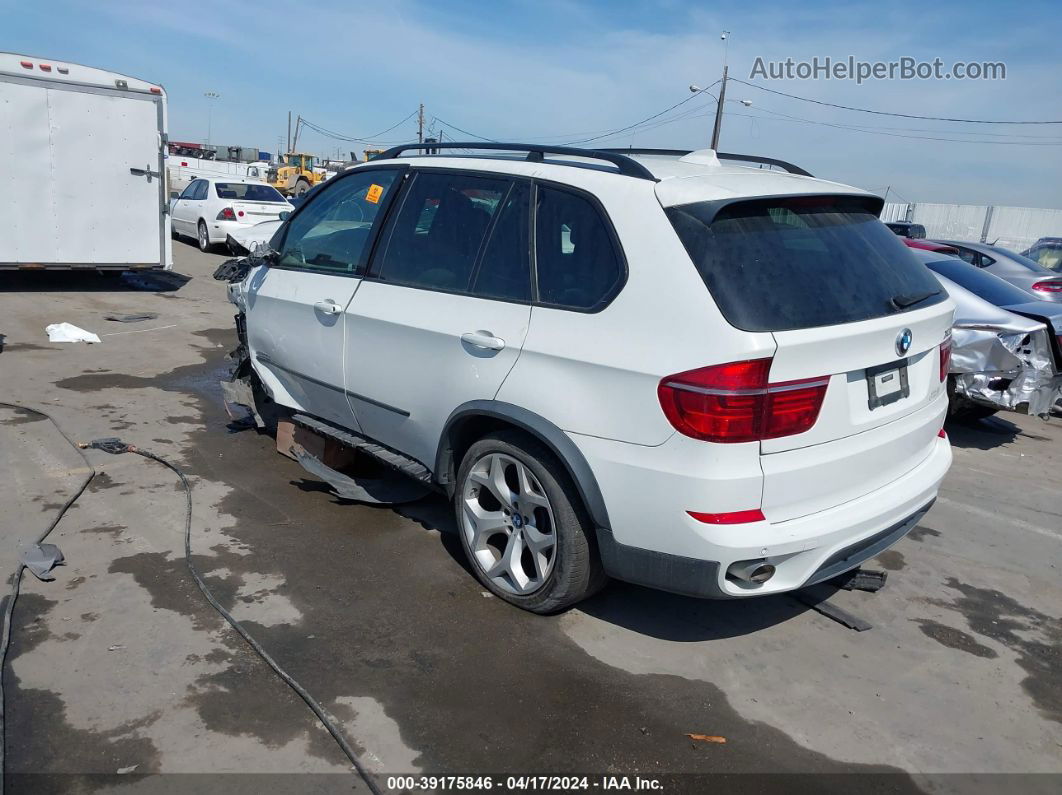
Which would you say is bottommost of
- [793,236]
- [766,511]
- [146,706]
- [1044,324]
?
[146,706]

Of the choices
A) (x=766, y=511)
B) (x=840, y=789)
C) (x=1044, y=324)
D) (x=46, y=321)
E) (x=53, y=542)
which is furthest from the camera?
(x=46, y=321)

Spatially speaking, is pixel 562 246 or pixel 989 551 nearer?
pixel 562 246

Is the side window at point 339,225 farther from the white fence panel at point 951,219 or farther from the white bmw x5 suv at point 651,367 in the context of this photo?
the white fence panel at point 951,219

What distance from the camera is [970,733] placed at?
3.05m

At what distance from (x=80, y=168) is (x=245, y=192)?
5618 millimetres

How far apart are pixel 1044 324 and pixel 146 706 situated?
685 centimetres

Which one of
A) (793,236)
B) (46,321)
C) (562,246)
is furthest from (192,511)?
(46,321)

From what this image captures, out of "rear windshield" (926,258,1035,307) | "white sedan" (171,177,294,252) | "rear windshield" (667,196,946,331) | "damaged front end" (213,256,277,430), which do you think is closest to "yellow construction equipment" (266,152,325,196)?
"white sedan" (171,177,294,252)

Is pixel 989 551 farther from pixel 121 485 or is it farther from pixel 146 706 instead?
pixel 121 485

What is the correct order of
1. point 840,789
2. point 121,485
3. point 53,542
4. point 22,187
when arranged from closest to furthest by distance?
point 840,789 < point 53,542 < point 121,485 < point 22,187

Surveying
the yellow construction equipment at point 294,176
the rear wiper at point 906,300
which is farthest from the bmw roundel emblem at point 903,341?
the yellow construction equipment at point 294,176

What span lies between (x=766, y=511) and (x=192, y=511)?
324 centimetres

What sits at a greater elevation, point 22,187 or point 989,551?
point 22,187

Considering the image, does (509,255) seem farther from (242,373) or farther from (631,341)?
(242,373)
